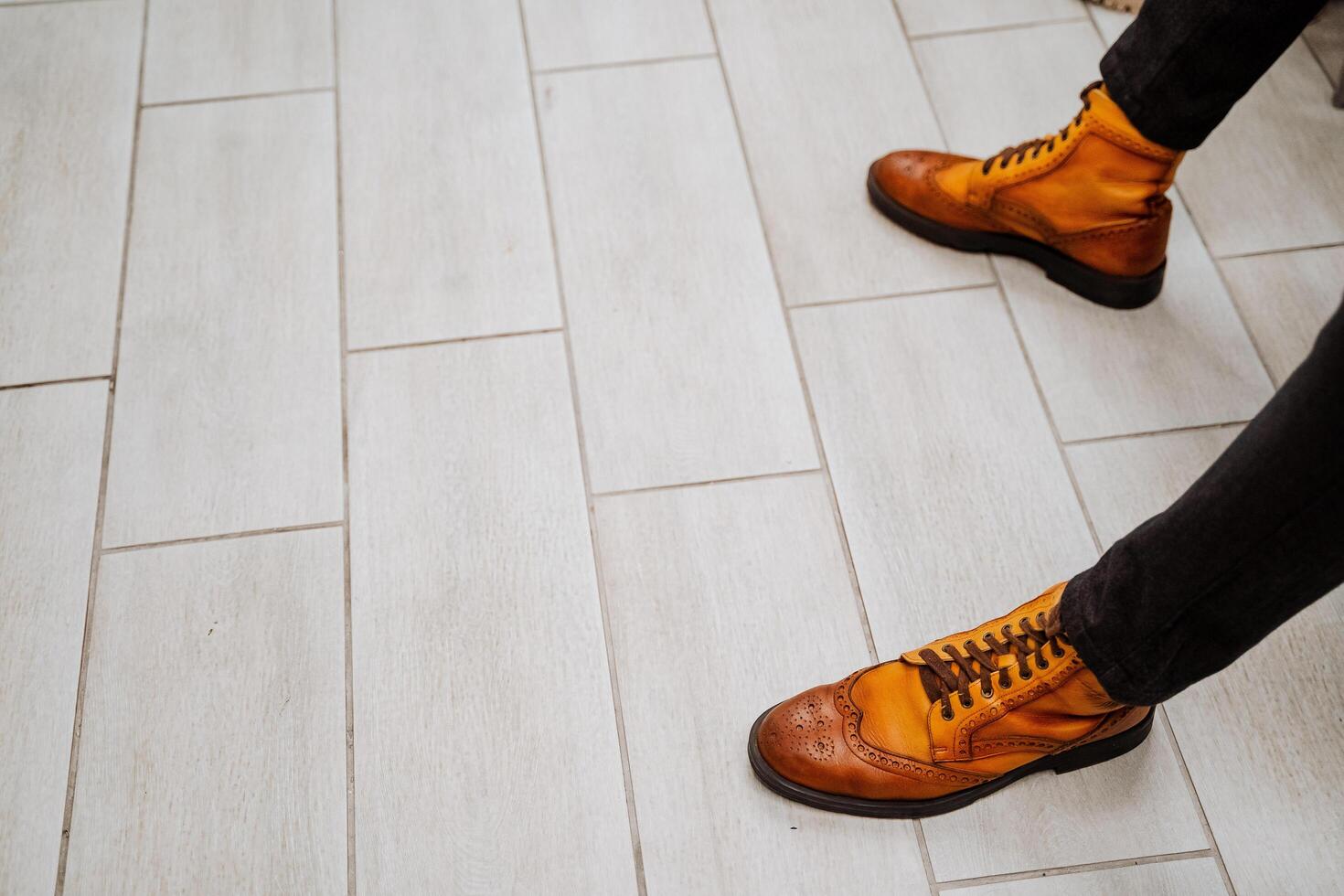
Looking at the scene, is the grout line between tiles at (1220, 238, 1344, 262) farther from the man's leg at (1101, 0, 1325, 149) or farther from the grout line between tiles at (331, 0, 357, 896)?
the grout line between tiles at (331, 0, 357, 896)

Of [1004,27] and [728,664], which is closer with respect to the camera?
[728,664]

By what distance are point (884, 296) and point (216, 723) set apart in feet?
2.91

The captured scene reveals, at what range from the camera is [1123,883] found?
3.10 feet

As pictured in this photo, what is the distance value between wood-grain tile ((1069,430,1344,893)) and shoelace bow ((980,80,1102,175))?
446 millimetres

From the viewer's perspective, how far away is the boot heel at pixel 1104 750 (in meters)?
0.97

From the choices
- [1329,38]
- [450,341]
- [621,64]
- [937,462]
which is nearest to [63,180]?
[450,341]

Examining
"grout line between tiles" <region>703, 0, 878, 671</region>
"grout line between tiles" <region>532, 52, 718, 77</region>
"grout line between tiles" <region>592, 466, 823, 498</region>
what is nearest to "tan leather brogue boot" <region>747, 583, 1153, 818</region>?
"grout line between tiles" <region>703, 0, 878, 671</region>

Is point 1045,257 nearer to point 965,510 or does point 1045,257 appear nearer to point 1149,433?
point 1149,433

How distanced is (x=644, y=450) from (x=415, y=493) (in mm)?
257

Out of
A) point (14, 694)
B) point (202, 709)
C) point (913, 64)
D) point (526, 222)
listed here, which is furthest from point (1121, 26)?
point (14, 694)

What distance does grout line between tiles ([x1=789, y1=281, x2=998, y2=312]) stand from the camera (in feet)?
4.27

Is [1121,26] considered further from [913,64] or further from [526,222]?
[526,222]

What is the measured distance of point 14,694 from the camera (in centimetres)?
103

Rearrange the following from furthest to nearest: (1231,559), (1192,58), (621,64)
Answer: (621,64) → (1192,58) → (1231,559)
